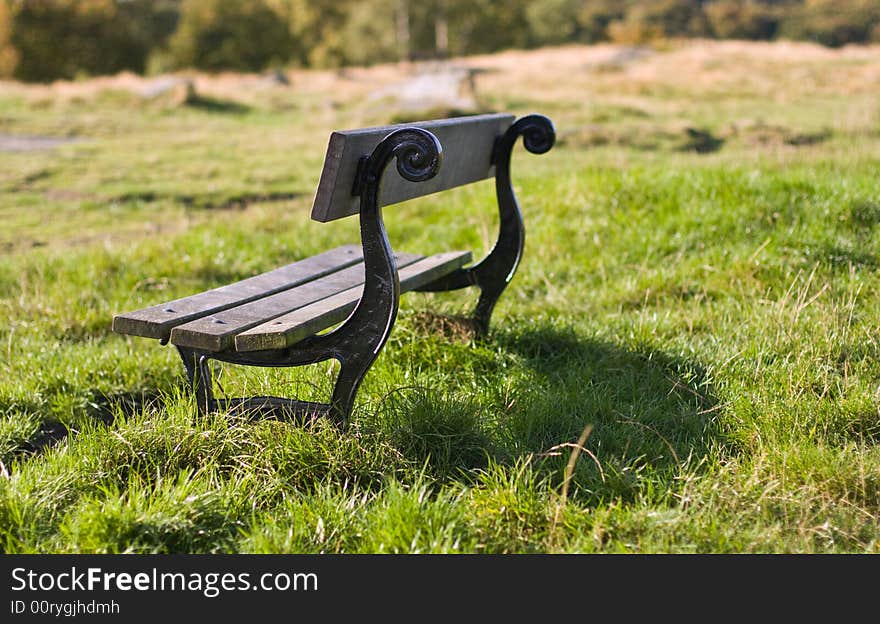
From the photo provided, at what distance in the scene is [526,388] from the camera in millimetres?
4012

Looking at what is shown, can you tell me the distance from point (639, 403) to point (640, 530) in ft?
3.51

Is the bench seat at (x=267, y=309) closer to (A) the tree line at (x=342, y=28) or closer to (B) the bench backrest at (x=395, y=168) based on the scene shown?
(B) the bench backrest at (x=395, y=168)

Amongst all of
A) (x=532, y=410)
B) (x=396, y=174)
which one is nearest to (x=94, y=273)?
(x=396, y=174)

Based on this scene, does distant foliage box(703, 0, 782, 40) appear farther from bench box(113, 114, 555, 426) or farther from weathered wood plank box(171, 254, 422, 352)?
bench box(113, 114, 555, 426)

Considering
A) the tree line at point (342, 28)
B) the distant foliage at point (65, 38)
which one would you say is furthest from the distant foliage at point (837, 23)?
the distant foliage at point (65, 38)

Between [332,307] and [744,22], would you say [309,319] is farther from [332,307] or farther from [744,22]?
[744,22]

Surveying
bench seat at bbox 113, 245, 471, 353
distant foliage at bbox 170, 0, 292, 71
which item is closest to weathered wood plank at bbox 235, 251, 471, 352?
bench seat at bbox 113, 245, 471, 353

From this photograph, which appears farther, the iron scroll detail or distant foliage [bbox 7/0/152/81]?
distant foliage [bbox 7/0/152/81]

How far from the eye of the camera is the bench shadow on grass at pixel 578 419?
10.8 feet

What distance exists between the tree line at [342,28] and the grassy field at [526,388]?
154ft

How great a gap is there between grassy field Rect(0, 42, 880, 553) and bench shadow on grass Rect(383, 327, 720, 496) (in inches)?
0.5

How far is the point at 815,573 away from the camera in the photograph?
2645 mm

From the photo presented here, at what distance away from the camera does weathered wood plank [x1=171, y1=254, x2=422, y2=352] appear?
326 cm

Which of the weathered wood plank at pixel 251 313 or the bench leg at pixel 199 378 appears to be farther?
the bench leg at pixel 199 378
